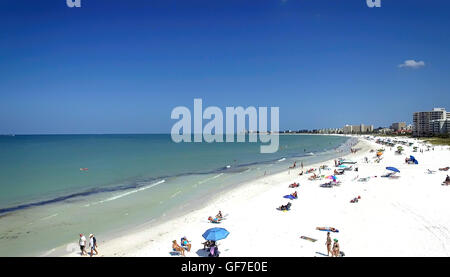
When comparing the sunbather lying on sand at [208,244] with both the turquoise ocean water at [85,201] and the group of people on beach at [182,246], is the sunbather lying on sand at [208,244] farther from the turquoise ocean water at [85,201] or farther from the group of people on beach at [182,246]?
the turquoise ocean water at [85,201]

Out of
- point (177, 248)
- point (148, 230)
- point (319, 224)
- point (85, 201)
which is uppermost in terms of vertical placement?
point (319, 224)

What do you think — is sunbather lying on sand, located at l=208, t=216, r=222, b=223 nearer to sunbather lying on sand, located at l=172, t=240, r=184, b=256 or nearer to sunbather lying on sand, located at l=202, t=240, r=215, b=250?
sunbather lying on sand, located at l=202, t=240, r=215, b=250

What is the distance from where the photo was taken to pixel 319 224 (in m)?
14.5

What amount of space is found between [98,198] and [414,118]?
199 metres

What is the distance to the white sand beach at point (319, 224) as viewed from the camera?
454 inches

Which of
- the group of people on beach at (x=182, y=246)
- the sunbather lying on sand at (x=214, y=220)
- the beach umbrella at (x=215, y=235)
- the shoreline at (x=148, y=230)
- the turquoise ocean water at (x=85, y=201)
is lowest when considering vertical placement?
the turquoise ocean water at (x=85, y=201)

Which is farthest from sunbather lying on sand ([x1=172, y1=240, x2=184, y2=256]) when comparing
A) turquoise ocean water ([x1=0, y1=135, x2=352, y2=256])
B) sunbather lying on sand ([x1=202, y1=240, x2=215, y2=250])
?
turquoise ocean water ([x1=0, y1=135, x2=352, y2=256])

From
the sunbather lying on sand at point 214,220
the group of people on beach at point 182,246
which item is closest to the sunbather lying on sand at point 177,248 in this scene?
the group of people on beach at point 182,246

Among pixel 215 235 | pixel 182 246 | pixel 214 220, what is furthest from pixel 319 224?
pixel 182 246

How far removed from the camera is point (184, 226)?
623 inches

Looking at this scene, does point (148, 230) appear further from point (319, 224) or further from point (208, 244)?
point (319, 224)

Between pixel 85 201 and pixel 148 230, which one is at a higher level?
pixel 148 230

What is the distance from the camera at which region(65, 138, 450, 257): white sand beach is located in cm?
1154
